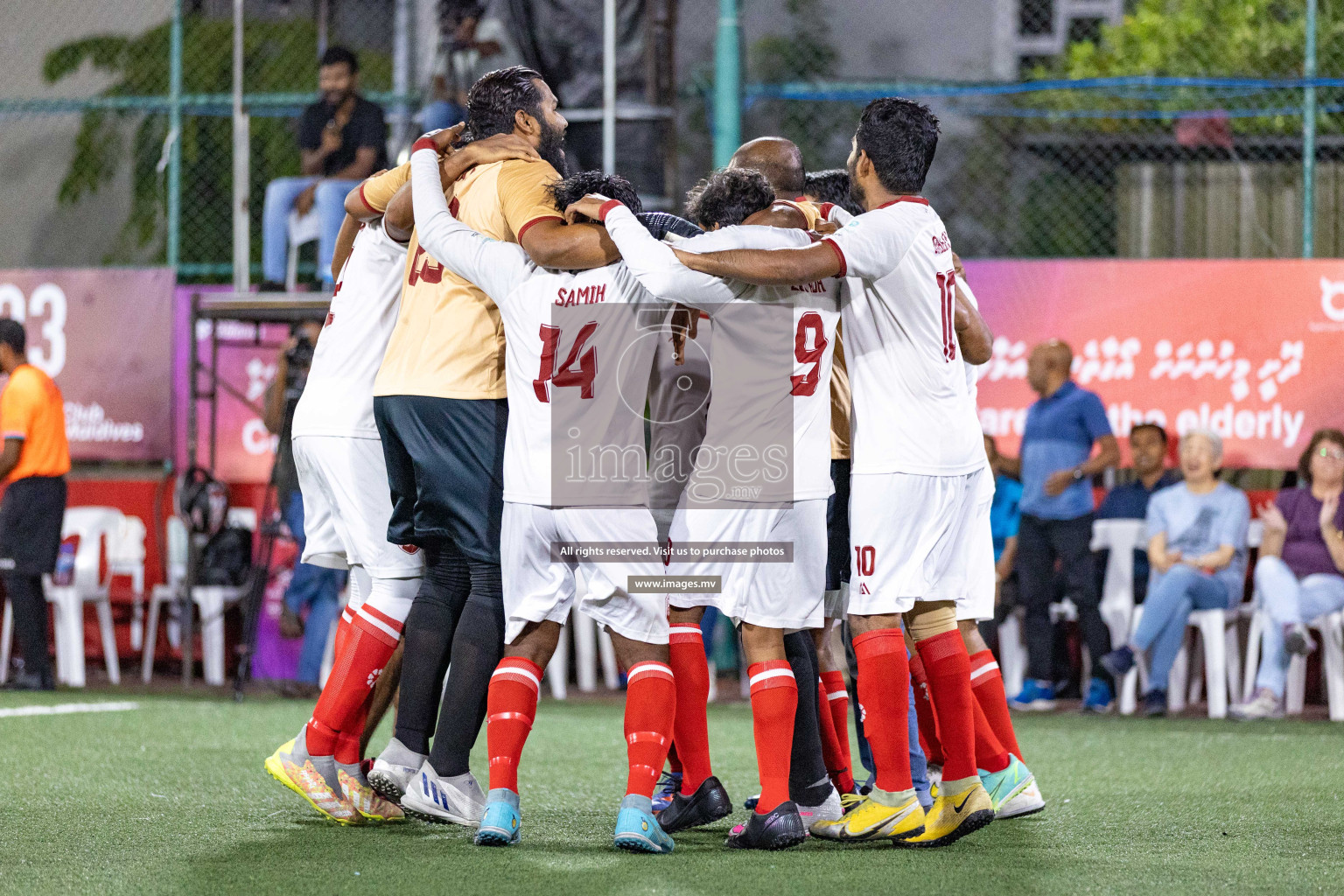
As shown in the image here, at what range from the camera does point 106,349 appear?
10.0 meters

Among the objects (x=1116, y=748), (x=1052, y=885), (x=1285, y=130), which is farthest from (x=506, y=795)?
(x=1285, y=130)

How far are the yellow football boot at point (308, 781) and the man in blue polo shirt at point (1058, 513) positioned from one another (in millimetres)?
4926

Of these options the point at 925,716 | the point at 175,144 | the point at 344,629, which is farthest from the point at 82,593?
the point at 925,716

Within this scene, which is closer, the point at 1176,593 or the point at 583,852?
the point at 583,852

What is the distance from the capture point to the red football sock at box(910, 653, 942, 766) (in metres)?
4.67

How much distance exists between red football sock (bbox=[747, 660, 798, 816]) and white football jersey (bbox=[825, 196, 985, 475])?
642mm

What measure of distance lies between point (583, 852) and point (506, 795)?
26cm

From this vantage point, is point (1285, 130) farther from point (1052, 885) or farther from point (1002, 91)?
point (1052, 885)

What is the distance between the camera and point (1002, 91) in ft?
31.0

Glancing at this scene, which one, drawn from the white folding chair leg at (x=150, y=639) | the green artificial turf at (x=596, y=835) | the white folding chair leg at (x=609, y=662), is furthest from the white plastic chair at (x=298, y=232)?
the green artificial turf at (x=596, y=835)

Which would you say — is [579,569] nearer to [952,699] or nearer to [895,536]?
[895,536]

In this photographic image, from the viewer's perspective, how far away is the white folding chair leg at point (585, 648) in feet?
29.8

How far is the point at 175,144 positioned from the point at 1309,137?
24.4 ft

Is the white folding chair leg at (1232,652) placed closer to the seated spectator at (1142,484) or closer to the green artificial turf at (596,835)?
the seated spectator at (1142,484)
